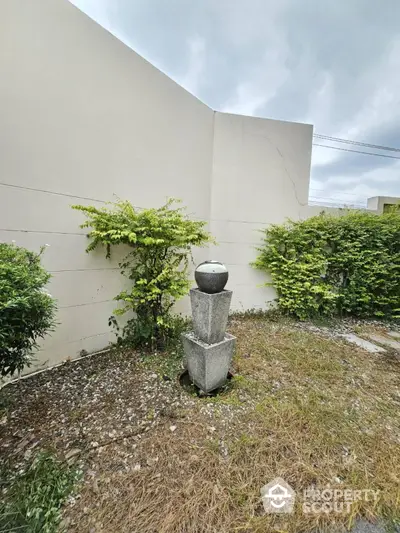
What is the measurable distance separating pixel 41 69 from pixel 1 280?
237cm

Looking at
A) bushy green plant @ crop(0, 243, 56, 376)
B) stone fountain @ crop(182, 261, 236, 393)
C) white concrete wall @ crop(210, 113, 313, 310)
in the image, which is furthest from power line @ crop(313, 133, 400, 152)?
bushy green plant @ crop(0, 243, 56, 376)

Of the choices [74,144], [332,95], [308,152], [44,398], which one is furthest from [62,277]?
[332,95]

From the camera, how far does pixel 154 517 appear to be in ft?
3.88

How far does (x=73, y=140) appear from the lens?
253 centimetres

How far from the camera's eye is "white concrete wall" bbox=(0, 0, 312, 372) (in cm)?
216

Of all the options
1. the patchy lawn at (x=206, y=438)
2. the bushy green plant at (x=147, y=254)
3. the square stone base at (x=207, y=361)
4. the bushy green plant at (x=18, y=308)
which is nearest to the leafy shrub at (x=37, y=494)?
the patchy lawn at (x=206, y=438)

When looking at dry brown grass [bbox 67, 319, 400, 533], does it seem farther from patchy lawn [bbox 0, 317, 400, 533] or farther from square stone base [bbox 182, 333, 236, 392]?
square stone base [bbox 182, 333, 236, 392]

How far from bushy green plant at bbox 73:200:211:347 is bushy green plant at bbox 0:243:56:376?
3.40 ft

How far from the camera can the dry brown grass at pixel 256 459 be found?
1.19 meters

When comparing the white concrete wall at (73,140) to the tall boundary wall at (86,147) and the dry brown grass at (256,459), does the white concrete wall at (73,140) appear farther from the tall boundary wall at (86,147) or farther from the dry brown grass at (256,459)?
the dry brown grass at (256,459)

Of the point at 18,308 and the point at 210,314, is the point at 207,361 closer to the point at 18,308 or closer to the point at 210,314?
the point at 210,314

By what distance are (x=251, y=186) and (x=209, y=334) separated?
3.43m

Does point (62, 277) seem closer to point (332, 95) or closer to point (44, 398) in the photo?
point (44, 398)

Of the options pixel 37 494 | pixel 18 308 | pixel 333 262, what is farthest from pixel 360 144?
pixel 37 494
